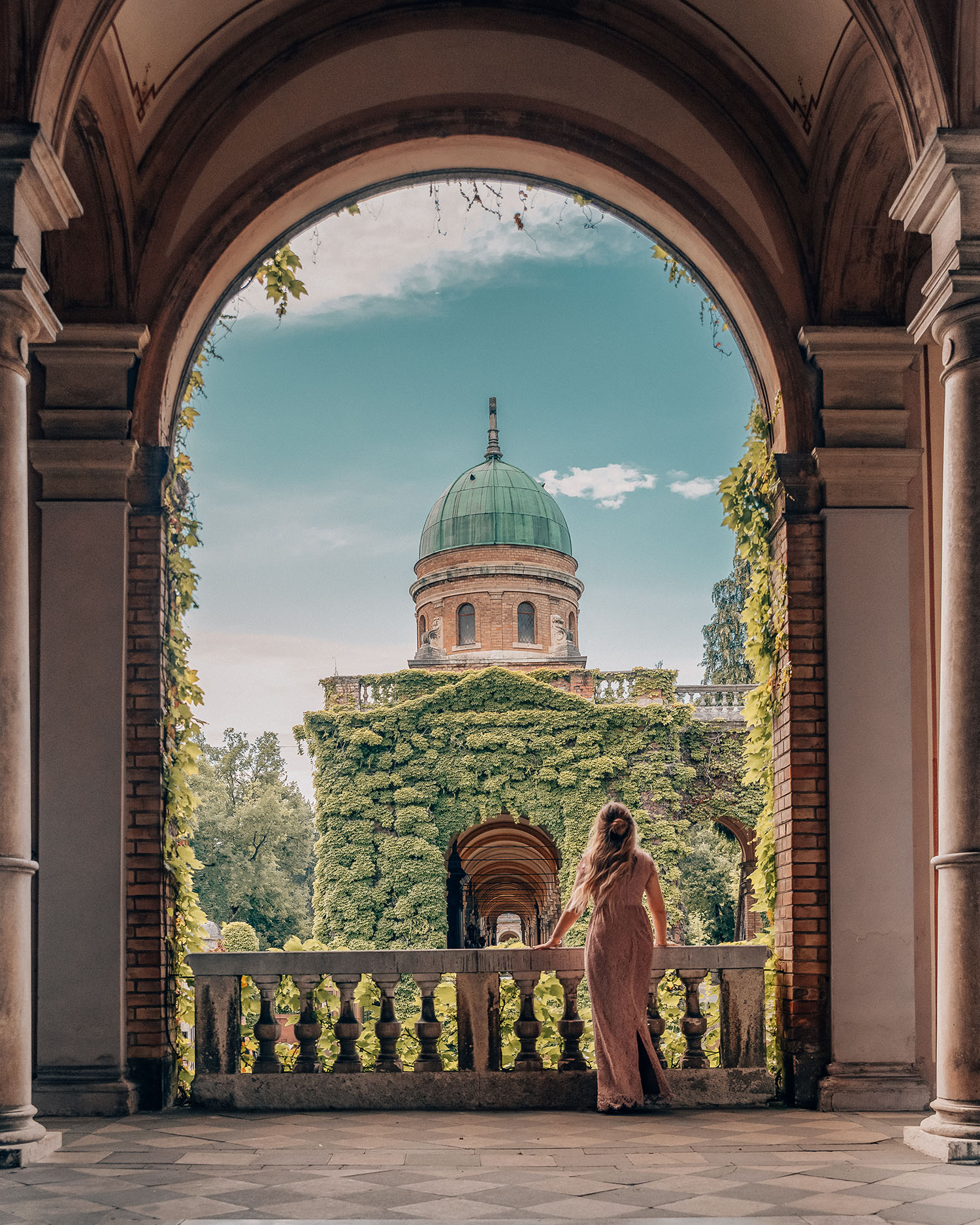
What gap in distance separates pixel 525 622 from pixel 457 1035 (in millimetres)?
34429

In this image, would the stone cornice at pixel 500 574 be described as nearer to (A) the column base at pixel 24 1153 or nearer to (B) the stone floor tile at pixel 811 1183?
(A) the column base at pixel 24 1153

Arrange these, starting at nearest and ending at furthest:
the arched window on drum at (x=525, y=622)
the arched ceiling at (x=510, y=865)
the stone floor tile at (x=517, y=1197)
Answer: the stone floor tile at (x=517, y=1197), the arched ceiling at (x=510, y=865), the arched window on drum at (x=525, y=622)

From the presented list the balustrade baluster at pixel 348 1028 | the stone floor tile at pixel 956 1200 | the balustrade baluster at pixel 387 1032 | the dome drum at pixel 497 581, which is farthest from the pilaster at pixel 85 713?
the dome drum at pixel 497 581

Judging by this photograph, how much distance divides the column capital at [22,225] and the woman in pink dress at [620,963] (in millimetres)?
3734

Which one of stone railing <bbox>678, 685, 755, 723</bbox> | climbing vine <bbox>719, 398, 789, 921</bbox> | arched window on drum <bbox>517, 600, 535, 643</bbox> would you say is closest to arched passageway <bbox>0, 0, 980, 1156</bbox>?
climbing vine <bbox>719, 398, 789, 921</bbox>

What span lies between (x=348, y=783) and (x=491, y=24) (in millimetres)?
21703

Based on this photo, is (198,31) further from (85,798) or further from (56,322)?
(85,798)

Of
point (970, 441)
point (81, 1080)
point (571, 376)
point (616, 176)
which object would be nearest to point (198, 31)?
point (616, 176)

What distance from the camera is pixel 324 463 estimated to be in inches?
1832

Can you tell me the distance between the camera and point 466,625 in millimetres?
42188

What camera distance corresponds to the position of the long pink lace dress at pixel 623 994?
285 inches

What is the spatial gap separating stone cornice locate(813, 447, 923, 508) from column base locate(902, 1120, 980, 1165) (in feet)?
11.6

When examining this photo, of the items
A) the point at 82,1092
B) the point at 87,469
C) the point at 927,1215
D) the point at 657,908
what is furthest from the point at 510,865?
the point at 927,1215

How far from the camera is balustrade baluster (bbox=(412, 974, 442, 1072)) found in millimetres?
7621
